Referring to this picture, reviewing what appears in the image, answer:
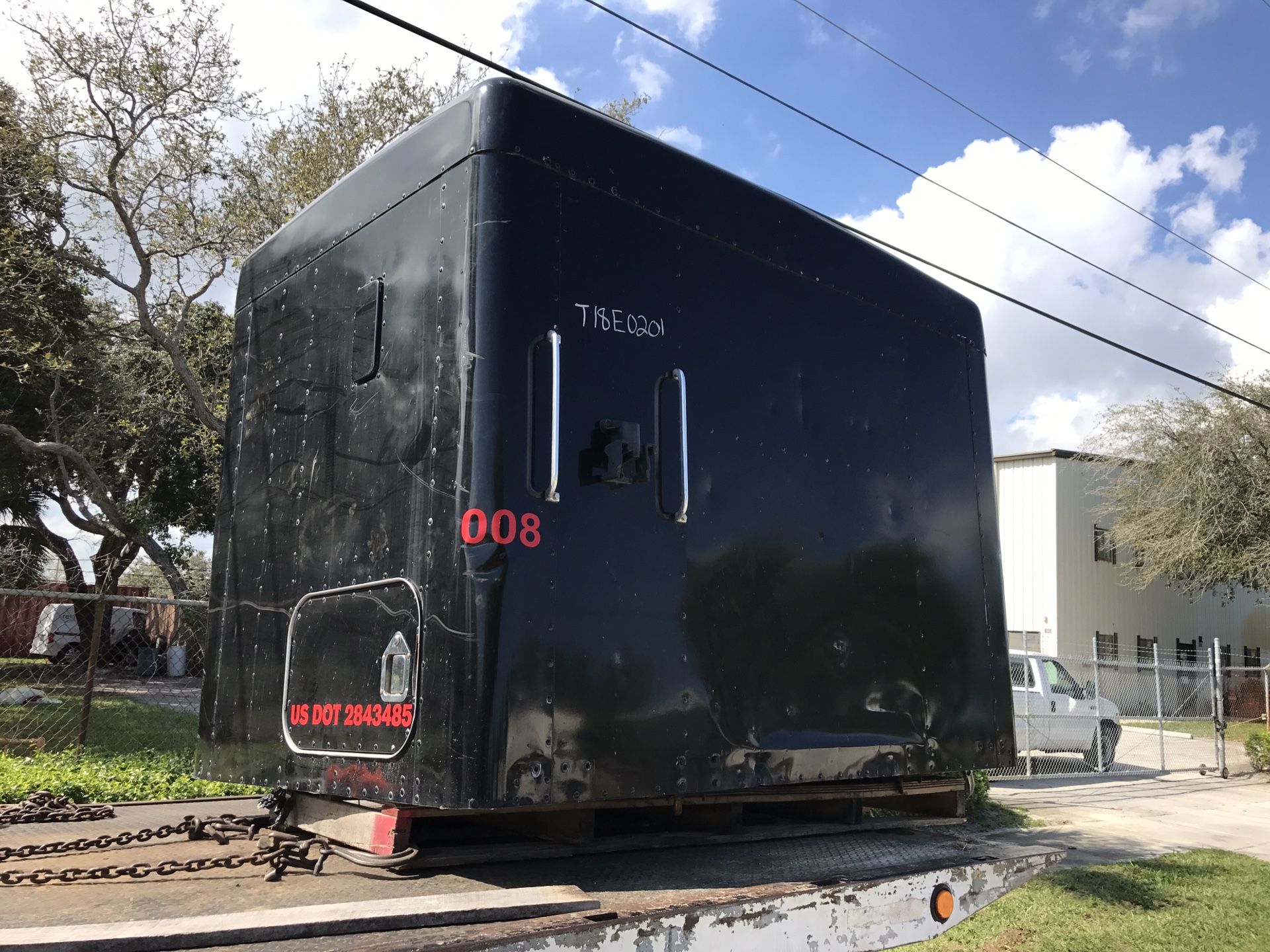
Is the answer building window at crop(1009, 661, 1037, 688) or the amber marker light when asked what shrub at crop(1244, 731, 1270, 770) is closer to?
building window at crop(1009, 661, 1037, 688)

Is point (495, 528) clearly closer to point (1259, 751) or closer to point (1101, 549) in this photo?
point (1259, 751)

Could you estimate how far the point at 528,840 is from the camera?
2836 mm

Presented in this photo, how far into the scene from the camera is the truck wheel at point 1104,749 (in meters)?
14.8

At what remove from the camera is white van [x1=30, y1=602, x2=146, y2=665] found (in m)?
16.6

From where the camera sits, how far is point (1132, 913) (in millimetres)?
6965

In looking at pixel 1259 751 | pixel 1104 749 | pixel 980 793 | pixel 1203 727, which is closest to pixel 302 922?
pixel 980 793

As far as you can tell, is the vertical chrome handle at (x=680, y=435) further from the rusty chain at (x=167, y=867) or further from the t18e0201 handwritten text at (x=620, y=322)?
the rusty chain at (x=167, y=867)

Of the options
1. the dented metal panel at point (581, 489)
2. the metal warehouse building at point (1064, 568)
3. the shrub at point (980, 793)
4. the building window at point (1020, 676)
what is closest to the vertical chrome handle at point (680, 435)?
the dented metal panel at point (581, 489)

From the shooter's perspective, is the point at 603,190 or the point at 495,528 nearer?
the point at 495,528

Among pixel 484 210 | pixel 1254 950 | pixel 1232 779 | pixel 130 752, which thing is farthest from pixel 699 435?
pixel 1232 779

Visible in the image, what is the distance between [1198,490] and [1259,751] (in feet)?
39.5

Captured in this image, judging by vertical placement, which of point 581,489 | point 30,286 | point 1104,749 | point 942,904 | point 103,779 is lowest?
point 1104,749

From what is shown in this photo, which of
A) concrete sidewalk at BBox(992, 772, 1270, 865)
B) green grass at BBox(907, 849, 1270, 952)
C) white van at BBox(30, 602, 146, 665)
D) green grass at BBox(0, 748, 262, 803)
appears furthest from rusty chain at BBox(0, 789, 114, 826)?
white van at BBox(30, 602, 146, 665)

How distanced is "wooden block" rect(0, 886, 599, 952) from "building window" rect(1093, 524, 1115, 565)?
2954 cm
